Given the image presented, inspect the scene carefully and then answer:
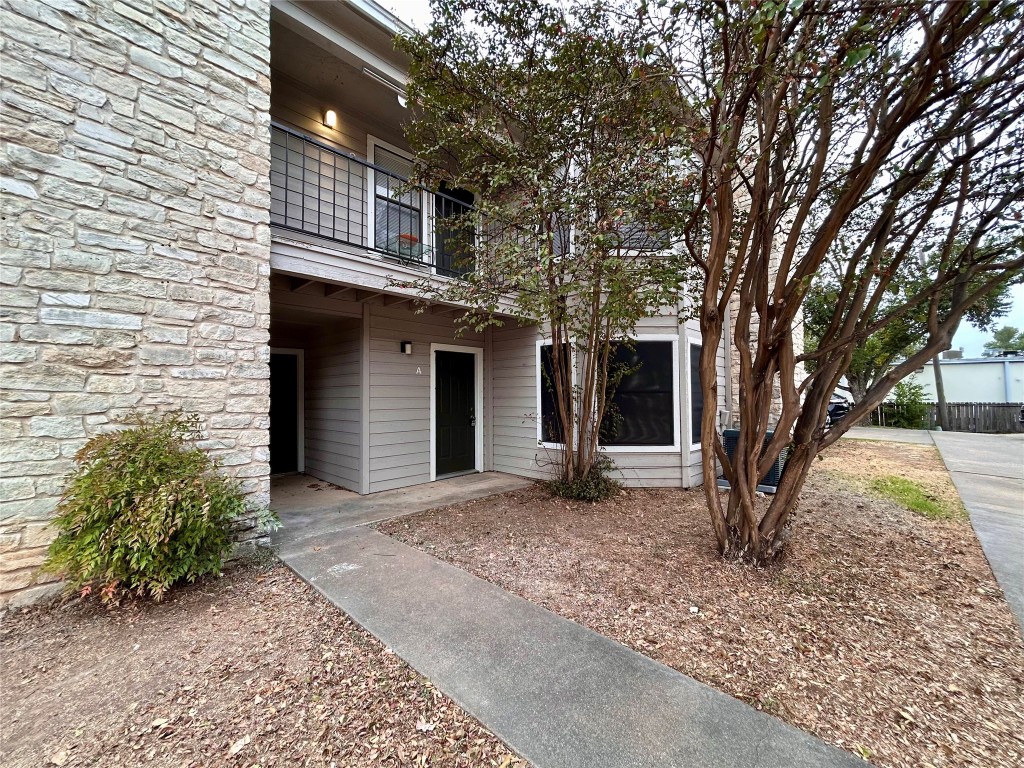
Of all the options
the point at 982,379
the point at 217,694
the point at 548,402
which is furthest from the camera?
the point at 982,379

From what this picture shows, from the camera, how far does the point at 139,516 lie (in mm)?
2527

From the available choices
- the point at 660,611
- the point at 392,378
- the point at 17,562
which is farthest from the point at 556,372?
the point at 17,562

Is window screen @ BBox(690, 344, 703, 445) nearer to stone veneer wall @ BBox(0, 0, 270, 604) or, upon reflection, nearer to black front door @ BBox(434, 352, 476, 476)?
black front door @ BBox(434, 352, 476, 476)

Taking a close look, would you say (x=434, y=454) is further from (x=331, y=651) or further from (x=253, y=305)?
(x=331, y=651)

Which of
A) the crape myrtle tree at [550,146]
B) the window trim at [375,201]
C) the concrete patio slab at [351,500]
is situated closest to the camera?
the crape myrtle tree at [550,146]

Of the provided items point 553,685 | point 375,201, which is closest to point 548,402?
point 375,201

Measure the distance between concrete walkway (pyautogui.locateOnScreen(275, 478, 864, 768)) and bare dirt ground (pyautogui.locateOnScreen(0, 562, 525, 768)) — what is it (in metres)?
0.12

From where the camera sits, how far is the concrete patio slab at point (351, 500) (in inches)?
169

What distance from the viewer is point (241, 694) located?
6.39 ft

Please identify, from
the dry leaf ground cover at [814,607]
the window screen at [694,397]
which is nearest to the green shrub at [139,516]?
the dry leaf ground cover at [814,607]

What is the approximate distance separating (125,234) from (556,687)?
158 inches

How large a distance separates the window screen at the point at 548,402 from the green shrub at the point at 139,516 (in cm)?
401

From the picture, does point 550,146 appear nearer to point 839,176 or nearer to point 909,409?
point 839,176

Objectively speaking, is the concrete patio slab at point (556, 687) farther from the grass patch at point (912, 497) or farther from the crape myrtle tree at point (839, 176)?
the grass patch at point (912, 497)
